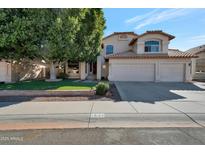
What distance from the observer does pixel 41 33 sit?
13.4 meters

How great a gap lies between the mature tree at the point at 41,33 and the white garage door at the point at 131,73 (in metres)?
5.36

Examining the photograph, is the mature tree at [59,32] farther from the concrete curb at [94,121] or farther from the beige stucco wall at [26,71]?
the concrete curb at [94,121]

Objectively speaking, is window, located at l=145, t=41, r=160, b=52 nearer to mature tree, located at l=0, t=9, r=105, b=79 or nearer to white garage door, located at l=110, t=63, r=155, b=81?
white garage door, located at l=110, t=63, r=155, b=81

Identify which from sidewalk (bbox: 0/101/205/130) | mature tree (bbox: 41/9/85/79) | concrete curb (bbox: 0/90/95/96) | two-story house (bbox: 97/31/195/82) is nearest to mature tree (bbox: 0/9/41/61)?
mature tree (bbox: 41/9/85/79)

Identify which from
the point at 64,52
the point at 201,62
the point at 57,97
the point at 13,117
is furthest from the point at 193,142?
the point at 201,62

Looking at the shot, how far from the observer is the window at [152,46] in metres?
20.5

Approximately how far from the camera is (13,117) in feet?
21.9

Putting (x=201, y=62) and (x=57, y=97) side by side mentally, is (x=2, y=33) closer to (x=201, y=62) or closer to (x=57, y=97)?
(x=57, y=97)

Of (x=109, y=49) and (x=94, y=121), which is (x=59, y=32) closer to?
(x=94, y=121)

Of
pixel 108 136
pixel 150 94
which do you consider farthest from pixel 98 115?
pixel 150 94

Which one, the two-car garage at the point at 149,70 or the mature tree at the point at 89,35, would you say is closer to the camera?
the mature tree at the point at 89,35

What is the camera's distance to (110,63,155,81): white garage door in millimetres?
19750

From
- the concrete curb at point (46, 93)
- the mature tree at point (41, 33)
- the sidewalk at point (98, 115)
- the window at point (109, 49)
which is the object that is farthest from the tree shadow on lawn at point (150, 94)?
the window at point (109, 49)
